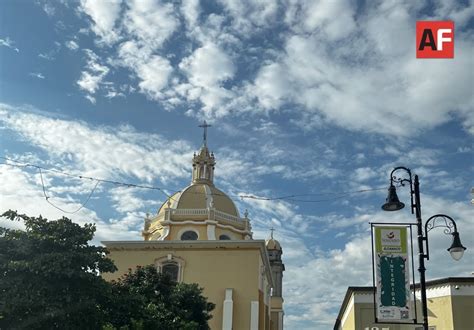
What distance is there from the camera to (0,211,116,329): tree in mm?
15211

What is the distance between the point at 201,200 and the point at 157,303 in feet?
56.3

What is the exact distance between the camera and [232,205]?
40750mm

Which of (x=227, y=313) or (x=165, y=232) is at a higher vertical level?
(x=165, y=232)

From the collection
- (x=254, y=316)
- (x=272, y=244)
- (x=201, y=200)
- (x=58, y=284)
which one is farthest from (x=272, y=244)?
(x=58, y=284)

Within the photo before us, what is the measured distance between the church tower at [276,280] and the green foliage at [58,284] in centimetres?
3599

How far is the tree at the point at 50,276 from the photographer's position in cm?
1521

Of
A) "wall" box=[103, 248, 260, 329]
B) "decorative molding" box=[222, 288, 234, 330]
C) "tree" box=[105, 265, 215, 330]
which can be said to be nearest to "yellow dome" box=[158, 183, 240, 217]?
"wall" box=[103, 248, 260, 329]

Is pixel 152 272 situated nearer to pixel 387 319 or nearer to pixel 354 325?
pixel 354 325

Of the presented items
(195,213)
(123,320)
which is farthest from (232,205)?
(123,320)

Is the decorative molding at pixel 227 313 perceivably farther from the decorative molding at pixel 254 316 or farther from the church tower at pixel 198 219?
the church tower at pixel 198 219

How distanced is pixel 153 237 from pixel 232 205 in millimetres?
6379

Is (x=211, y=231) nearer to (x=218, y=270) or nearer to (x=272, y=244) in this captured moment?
(x=218, y=270)

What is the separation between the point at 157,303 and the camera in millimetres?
22266

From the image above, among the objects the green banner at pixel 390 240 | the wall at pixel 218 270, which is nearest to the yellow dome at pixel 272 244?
the wall at pixel 218 270
